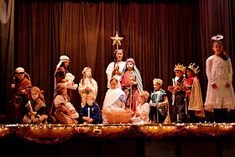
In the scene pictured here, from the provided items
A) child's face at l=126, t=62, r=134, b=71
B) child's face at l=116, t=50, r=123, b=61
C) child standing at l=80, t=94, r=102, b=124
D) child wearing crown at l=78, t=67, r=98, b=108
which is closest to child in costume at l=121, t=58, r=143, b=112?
child's face at l=126, t=62, r=134, b=71

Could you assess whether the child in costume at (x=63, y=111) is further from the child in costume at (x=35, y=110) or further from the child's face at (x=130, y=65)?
the child's face at (x=130, y=65)

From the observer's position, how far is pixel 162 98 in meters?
8.28

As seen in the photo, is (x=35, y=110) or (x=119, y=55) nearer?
(x=35, y=110)

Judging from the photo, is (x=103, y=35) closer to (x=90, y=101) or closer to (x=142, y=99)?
(x=90, y=101)

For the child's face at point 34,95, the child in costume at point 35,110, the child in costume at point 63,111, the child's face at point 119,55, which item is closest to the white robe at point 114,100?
the child in costume at point 63,111

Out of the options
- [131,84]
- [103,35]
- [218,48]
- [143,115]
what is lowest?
[143,115]

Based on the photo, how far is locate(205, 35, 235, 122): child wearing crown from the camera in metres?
7.69

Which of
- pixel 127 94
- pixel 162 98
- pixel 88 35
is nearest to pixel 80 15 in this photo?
pixel 88 35

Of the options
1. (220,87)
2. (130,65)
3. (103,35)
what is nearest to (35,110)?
(130,65)

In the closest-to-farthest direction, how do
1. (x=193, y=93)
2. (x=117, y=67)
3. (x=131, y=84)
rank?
1. (x=193, y=93)
2. (x=131, y=84)
3. (x=117, y=67)

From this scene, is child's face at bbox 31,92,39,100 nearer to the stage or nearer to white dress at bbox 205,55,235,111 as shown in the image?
the stage

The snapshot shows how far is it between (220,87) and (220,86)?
18 mm

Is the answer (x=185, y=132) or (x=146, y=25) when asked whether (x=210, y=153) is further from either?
(x=146, y=25)

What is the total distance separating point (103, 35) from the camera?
10.1 m
